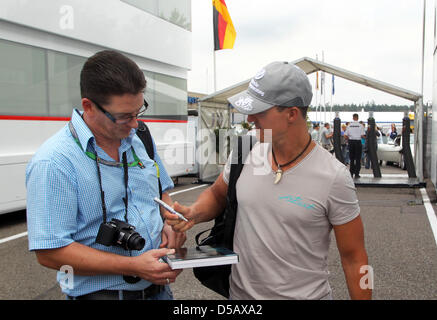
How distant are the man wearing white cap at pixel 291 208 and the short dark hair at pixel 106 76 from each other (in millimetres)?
505

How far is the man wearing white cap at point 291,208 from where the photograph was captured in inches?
70.5

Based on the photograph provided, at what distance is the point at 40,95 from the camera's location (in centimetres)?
714

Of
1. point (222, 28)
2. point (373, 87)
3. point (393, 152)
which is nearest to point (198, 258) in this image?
point (373, 87)

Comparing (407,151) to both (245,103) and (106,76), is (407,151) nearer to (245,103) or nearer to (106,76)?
(245,103)

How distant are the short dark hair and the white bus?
560 centimetres

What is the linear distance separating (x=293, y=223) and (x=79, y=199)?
0.87 metres

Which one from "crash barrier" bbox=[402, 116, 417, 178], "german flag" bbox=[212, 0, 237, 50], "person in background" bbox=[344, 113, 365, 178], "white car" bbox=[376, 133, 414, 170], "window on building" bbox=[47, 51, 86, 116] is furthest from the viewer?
"white car" bbox=[376, 133, 414, 170]

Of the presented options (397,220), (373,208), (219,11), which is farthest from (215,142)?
(397,220)

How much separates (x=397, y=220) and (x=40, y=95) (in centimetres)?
647

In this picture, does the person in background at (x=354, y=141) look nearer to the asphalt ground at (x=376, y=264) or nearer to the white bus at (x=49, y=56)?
the asphalt ground at (x=376, y=264)

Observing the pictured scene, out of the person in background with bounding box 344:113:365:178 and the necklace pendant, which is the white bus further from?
the person in background with bounding box 344:113:365:178

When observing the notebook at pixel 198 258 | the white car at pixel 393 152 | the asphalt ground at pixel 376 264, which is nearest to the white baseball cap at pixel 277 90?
the notebook at pixel 198 258

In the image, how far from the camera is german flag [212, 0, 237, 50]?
16031mm

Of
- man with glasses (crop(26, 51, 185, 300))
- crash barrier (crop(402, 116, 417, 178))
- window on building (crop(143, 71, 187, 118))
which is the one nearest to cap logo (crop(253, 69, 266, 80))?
man with glasses (crop(26, 51, 185, 300))
